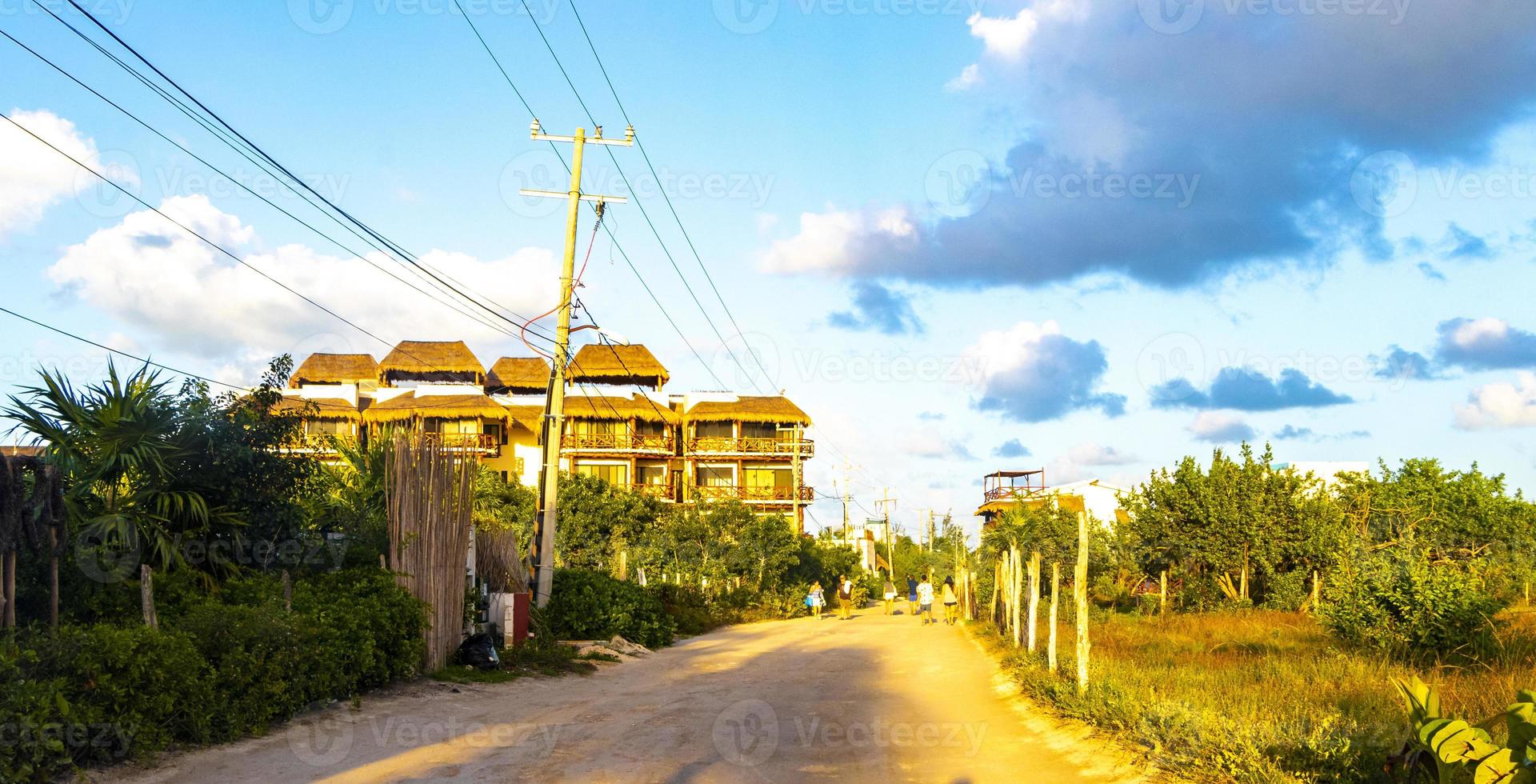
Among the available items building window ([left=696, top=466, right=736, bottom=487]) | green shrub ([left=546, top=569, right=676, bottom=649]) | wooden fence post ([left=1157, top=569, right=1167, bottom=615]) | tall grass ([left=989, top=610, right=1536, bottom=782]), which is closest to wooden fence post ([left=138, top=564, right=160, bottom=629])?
tall grass ([left=989, top=610, right=1536, bottom=782])

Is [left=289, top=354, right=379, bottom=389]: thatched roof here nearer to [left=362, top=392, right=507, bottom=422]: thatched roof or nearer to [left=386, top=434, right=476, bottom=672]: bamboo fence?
[left=362, top=392, right=507, bottom=422]: thatched roof

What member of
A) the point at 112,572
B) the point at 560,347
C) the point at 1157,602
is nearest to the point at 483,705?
the point at 112,572

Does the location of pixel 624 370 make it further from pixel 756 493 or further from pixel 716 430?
pixel 756 493

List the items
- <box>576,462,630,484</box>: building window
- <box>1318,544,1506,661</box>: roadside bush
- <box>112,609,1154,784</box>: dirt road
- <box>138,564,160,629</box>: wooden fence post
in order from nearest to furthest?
<box>112,609,1154,784</box>: dirt road
<box>138,564,160,629</box>: wooden fence post
<box>1318,544,1506,661</box>: roadside bush
<box>576,462,630,484</box>: building window

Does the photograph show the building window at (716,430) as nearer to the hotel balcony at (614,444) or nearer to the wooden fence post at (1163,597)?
the hotel balcony at (614,444)

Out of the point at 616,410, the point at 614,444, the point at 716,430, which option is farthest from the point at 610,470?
the point at 716,430

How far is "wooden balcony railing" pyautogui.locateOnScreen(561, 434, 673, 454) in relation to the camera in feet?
188

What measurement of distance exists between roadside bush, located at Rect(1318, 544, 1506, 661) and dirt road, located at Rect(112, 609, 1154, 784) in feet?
17.3

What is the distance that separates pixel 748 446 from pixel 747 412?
2.18m

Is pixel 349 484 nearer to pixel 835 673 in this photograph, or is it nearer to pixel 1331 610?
pixel 835 673

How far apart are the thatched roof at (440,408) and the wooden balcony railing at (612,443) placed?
4.54 meters

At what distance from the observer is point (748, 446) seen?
59344 millimetres

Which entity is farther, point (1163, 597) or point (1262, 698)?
point (1163, 597)

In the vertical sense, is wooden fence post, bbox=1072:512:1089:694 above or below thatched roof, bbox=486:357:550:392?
below
